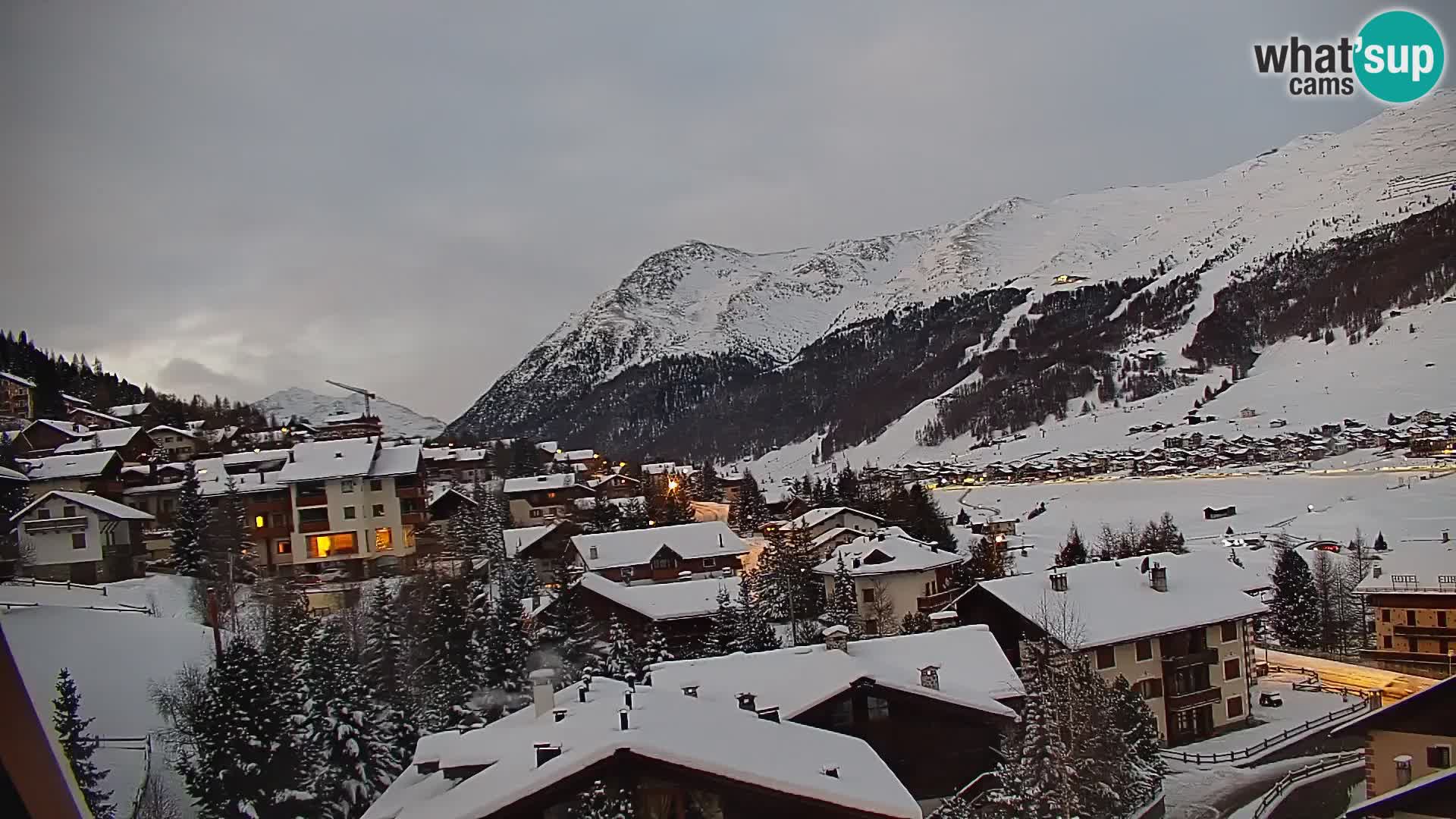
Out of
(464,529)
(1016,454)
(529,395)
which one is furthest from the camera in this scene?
(1016,454)

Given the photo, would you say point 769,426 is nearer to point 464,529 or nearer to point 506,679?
point 464,529

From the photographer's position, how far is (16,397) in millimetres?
3543

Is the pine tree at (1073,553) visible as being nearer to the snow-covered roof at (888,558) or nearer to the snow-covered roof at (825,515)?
the snow-covered roof at (888,558)

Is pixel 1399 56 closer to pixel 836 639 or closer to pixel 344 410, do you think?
pixel 836 639

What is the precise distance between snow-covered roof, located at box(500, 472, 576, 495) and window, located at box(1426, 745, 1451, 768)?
1362cm

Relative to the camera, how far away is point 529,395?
21.3 metres

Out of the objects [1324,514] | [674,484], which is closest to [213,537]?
[1324,514]

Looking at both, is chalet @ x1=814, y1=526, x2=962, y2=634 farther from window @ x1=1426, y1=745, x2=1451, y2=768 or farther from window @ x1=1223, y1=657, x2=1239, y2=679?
window @ x1=1426, y1=745, x2=1451, y2=768

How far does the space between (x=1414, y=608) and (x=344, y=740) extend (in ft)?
21.5

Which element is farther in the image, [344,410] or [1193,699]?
[344,410]

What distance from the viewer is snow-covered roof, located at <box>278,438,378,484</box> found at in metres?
10.8

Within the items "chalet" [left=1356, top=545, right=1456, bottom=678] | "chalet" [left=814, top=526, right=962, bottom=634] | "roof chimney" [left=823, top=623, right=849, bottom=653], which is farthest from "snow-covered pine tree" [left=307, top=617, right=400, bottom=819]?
"chalet" [left=814, top=526, right=962, bottom=634]

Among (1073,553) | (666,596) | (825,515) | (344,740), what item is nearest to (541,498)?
(825,515)

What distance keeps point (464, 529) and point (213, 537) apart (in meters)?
3.20
